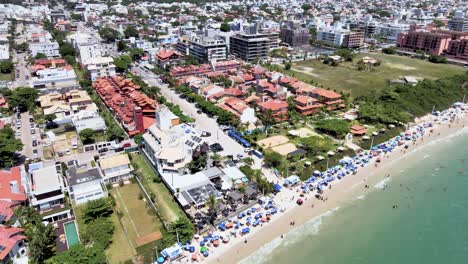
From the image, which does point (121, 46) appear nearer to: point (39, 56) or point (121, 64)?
point (39, 56)

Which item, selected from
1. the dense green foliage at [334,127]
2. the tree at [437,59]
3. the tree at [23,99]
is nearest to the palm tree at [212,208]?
the dense green foliage at [334,127]

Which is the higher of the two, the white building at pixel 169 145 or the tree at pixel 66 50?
the tree at pixel 66 50

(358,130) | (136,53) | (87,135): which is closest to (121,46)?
(136,53)

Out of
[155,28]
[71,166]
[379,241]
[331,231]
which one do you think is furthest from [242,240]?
[155,28]

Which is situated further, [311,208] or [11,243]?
[311,208]

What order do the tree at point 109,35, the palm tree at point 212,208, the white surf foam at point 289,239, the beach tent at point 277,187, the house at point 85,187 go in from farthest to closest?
the tree at point 109,35 < the beach tent at point 277,187 < the house at point 85,187 < the palm tree at point 212,208 < the white surf foam at point 289,239

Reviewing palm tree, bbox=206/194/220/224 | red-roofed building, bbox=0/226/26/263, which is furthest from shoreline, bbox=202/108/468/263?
red-roofed building, bbox=0/226/26/263

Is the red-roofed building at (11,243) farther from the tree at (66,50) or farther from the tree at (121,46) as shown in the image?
the tree at (121,46)
